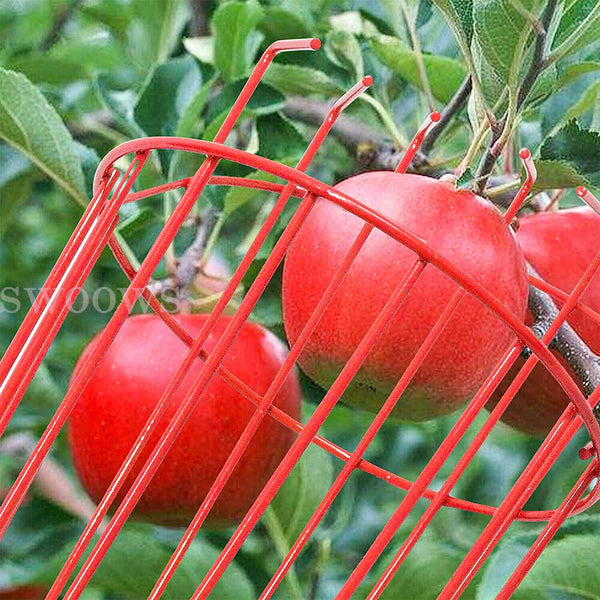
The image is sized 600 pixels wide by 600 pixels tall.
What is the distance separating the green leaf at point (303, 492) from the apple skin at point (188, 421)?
25 cm

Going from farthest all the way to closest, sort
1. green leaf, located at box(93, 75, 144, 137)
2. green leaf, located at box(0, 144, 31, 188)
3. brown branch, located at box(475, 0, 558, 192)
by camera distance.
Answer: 1. green leaf, located at box(0, 144, 31, 188)
2. green leaf, located at box(93, 75, 144, 137)
3. brown branch, located at box(475, 0, 558, 192)

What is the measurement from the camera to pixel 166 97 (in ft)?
3.51

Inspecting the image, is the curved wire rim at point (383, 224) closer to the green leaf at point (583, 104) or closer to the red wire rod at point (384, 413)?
the red wire rod at point (384, 413)

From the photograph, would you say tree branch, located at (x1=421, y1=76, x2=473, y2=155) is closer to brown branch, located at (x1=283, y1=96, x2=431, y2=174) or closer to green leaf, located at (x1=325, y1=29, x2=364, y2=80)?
brown branch, located at (x1=283, y1=96, x2=431, y2=174)

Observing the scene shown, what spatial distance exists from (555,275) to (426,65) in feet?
0.67

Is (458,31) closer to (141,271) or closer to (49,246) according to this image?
(141,271)

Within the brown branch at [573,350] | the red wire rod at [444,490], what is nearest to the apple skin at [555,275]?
the brown branch at [573,350]

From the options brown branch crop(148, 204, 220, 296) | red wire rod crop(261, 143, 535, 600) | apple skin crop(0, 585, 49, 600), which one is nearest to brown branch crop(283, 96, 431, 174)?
brown branch crop(148, 204, 220, 296)

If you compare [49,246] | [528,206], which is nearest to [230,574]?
[528,206]

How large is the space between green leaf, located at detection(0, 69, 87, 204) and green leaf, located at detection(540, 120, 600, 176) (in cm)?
38

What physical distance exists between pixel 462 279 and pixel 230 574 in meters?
0.61

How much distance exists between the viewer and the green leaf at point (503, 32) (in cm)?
64

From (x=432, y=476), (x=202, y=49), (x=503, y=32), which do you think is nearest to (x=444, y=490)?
(x=432, y=476)

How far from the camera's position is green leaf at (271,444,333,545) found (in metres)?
1.15
